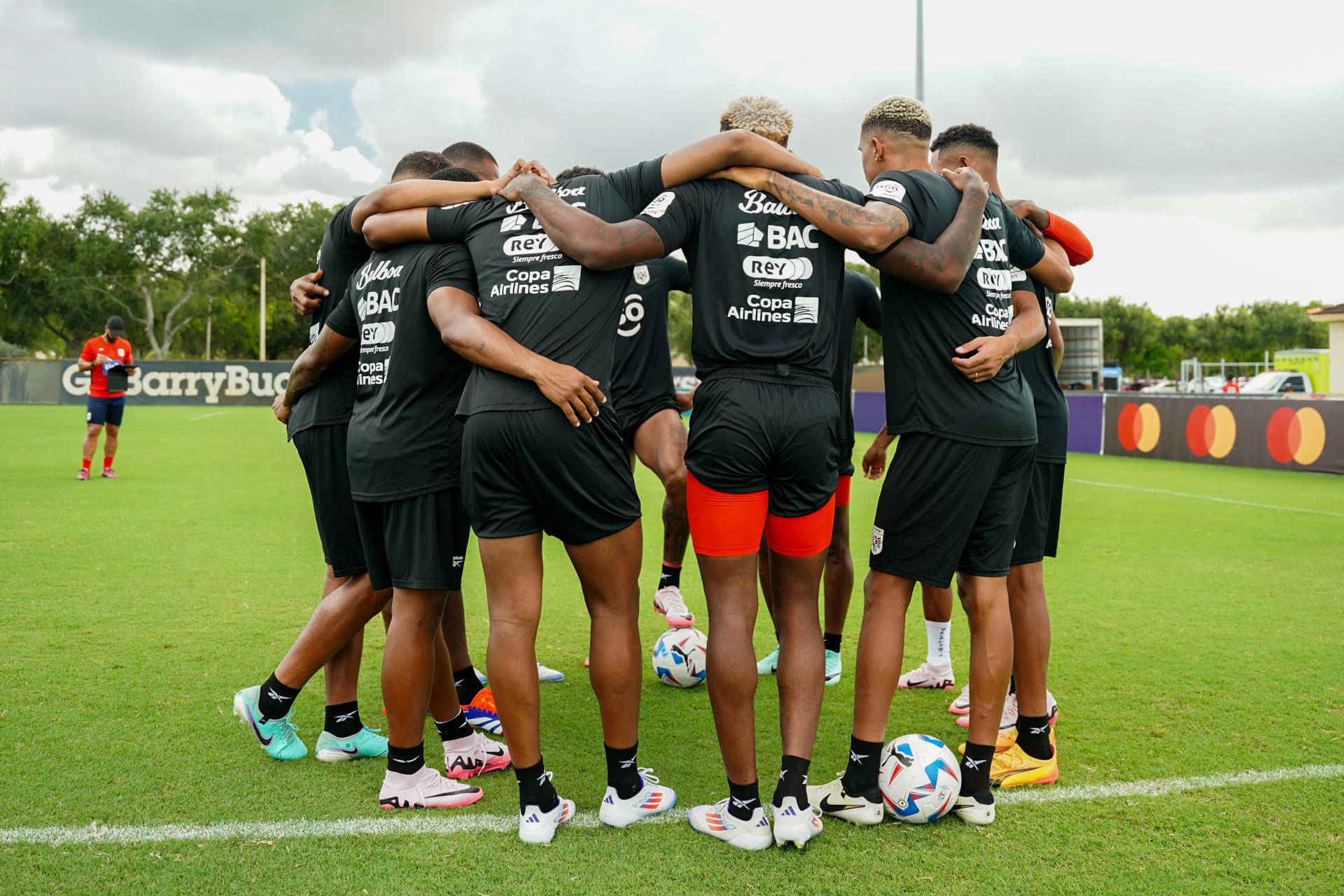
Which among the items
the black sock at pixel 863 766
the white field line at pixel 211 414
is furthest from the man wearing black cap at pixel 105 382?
the white field line at pixel 211 414

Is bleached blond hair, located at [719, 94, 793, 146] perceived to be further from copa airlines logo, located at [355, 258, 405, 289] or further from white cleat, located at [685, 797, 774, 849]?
white cleat, located at [685, 797, 774, 849]

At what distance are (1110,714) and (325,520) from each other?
11.9ft

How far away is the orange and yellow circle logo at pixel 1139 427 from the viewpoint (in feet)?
60.8

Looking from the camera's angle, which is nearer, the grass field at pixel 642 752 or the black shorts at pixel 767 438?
the grass field at pixel 642 752

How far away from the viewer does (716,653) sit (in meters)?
3.22

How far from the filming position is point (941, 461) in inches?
133

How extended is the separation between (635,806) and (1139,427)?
18.4 m

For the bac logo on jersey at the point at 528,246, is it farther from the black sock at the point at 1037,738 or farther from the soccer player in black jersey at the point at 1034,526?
the black sock at the point at 1037,738

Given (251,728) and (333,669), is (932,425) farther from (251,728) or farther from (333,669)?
(251,728)

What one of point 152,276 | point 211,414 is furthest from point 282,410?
point 152,276

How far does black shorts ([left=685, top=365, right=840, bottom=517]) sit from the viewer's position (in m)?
3.15

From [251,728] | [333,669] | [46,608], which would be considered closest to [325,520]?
[333,669]

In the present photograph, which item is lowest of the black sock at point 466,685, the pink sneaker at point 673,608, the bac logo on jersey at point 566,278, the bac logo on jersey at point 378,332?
the black sock at point 466,685

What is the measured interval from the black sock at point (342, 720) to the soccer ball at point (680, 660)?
162 cm
